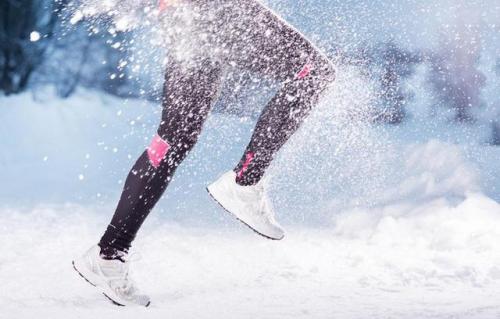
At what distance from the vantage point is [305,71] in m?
1.91

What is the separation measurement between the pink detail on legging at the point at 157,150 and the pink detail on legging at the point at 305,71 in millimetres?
536

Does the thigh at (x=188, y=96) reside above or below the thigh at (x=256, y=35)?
below

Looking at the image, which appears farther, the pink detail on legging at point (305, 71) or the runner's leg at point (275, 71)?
the pink detail on legging at point (305, 71)

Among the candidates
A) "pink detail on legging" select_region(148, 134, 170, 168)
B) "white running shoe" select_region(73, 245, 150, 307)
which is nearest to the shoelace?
"white running shoe" select_region(73, 245, 150, 307)

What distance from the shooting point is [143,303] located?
79.4 inches

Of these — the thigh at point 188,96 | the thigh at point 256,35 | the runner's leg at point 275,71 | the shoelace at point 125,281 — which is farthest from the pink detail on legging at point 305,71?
the shoelace at point 125,281

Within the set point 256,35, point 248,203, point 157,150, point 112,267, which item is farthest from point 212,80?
point 112,267

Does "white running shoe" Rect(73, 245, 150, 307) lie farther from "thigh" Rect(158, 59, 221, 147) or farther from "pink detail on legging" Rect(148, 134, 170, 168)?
"thigh" Rect(158, 59, 221, 147)

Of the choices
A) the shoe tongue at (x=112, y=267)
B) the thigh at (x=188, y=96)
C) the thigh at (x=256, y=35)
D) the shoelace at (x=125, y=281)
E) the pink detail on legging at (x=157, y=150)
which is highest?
the thigh at (x=256, y=35)

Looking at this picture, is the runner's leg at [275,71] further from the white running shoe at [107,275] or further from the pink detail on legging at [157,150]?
the white running shoe at [107,275]

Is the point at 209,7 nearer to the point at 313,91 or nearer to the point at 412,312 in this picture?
the point at 313,91

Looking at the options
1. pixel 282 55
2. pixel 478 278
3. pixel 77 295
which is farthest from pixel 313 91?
pixel 478 278

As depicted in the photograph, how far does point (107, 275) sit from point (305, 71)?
1.04 metres

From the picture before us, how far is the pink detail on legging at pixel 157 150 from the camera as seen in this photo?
1846mm
